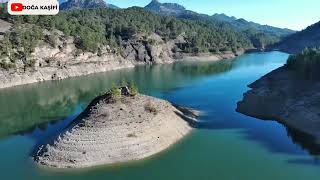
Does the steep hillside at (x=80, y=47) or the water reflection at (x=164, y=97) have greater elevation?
the steep hillside at (x=80, y=47)

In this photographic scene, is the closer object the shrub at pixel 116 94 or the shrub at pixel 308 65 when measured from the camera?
the shrub at pixel 116 94

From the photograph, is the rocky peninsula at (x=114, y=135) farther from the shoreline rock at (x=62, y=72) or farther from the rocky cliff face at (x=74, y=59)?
the rocky cliff face at (x=74, y=59)

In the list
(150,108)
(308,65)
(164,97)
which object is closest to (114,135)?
(150,108)

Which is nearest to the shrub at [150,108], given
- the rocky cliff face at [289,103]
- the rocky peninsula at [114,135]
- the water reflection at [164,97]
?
the rocky peninsula at [114,135]

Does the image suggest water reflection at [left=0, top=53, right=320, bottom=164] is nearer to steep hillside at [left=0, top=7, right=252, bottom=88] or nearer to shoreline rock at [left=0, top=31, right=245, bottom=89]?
shoreline rock at [left=0, top=31, right=245, bottom=89]

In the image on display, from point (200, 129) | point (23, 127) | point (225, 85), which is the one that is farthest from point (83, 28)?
point (200, 129)

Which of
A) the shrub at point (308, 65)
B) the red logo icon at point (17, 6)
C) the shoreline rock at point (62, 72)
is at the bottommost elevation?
the shoreline rock at point (62, 72)
